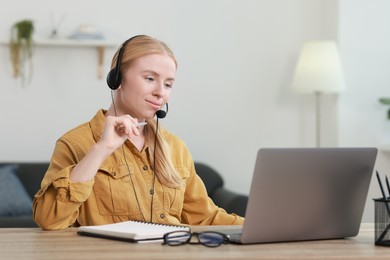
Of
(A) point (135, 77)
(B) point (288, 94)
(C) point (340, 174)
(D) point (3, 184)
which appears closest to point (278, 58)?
(B) point (288, 94)

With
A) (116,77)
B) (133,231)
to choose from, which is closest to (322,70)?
(116,77)

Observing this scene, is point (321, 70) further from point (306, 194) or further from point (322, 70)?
point (306, 194)

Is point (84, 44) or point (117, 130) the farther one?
point (84, 44)

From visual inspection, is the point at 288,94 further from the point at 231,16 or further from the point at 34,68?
the point at 34,68

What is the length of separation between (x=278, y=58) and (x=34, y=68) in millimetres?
1514

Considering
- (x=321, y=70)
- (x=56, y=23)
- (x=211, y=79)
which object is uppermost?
(x=56, y=23)

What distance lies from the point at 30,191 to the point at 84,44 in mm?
924

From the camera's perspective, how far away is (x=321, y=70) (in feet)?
15.8

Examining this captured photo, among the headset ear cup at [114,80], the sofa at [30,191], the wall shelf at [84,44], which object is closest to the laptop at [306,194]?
the headset ear cup at [114,80]

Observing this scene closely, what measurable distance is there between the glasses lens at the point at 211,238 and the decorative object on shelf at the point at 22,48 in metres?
3.29

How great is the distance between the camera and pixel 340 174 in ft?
6.33

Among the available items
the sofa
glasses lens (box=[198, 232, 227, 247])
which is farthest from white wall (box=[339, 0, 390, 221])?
glasses lens (box=[198, 232, 227, 247])

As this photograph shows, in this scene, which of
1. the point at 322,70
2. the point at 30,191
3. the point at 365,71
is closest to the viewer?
the point at 30,191

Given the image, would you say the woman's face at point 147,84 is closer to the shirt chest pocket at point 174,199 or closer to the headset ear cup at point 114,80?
the headset ear cup at point 114,80
